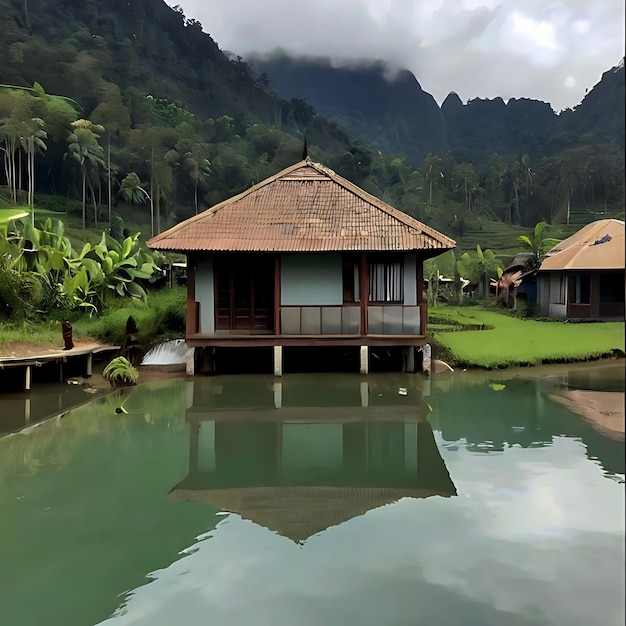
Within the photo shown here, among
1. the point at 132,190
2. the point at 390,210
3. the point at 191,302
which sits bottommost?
the point at 191,302

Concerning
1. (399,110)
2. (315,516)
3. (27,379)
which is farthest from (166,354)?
(399,110)

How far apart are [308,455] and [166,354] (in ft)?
25.4

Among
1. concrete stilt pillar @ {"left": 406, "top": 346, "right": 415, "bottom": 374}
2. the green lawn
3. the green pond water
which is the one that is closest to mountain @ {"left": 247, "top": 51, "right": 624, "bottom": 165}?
the green lawn

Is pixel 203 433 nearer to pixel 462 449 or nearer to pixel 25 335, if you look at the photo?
pixel 462 449

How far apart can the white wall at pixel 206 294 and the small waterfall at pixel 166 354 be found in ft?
3.29

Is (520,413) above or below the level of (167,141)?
below

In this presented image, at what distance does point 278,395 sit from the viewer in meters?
12.1

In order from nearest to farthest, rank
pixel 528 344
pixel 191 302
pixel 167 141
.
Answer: pixel 191 302 < pixel 528 344 < pixel 167 141

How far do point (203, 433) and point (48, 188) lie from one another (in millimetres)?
47744

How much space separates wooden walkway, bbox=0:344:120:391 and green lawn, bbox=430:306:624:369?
888 cm

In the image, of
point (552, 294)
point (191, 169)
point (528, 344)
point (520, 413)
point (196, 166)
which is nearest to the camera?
point (520, 413)

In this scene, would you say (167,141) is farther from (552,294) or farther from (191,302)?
(191,302)

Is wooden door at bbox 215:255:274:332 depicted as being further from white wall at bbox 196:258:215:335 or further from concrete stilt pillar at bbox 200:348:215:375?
concrete stilt pillar at bbox 200:348:215:375

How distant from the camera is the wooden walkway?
1180 centimetres
